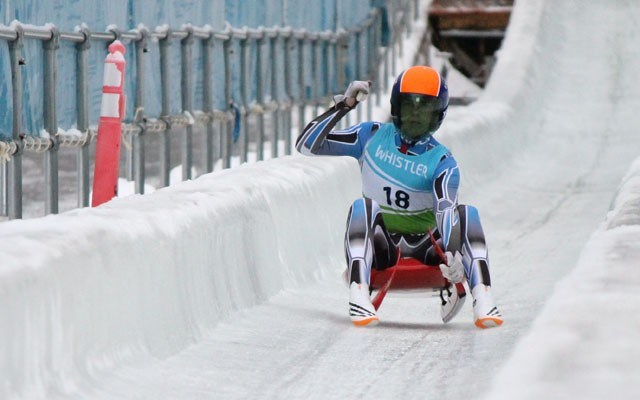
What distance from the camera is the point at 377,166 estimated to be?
8.15 meters

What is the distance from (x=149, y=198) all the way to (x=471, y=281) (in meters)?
1.58

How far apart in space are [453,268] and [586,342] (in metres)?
3.39

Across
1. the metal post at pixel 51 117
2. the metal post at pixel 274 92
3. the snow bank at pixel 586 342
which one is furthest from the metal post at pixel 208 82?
the snow bank at pixel 586 342

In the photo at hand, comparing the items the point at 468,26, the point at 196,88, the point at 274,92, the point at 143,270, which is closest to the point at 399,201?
the point at 143,270

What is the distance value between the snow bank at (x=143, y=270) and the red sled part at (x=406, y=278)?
22.2 inches

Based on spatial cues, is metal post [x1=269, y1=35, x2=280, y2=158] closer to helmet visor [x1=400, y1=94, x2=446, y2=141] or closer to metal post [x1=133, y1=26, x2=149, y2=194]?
metal post [x1=133, y1=26, x2=149, y2=194]

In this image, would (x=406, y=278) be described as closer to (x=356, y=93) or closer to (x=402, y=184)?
(x=402, y=184)

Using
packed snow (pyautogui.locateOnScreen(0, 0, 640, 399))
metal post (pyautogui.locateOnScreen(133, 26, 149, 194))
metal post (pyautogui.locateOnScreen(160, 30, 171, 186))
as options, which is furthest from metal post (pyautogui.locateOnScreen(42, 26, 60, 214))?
metal post (pyautogui.locateOnScreen(160, 30, 171, 186))

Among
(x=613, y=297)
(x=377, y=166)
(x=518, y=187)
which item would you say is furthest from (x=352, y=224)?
(x=518, y=187)

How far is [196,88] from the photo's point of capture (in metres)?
11.6

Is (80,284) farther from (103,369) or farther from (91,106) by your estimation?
(91,106)

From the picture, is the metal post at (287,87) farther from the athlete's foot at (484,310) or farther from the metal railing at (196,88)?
the athlete's foot at (484,310)

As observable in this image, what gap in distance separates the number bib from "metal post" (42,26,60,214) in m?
1.61

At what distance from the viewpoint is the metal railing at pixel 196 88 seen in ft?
26.9
